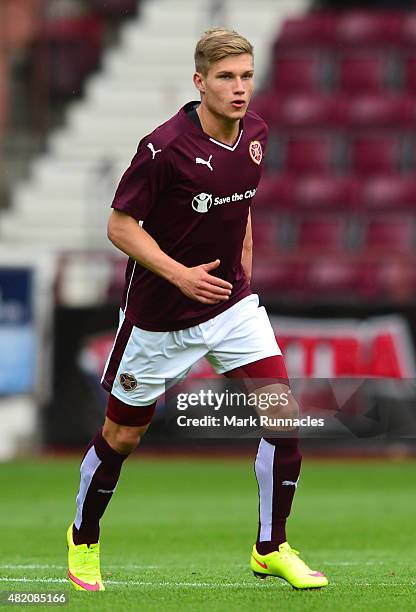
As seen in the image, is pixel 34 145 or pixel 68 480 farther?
pixel 34 145

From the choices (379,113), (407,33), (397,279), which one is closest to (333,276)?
(397,279)

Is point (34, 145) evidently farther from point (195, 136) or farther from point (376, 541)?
point (195, 136)

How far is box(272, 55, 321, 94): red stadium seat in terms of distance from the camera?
20.0 metres

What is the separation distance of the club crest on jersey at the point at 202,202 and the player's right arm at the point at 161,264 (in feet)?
0.71

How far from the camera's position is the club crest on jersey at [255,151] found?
579 cm

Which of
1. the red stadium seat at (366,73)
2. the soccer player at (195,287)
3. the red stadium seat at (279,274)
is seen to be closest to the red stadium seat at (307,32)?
the red stadium seat at (366,73)

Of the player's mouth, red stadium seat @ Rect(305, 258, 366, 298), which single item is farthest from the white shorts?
red stadium seat @ Rect(305, 258, 366, 298)

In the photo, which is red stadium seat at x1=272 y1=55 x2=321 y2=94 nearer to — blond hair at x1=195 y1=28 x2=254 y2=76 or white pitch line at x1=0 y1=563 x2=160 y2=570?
white pitch line at x1=0 y1=563 x2=160 y2=570

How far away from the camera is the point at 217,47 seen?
5559mm

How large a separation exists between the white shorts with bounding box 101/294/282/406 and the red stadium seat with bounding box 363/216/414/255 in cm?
1242

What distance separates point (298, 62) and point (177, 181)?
14.8m

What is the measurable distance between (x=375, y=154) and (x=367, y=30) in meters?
1.95

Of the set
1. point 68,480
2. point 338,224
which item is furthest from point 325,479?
point 338,224

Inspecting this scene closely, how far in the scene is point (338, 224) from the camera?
1867 centimetres
